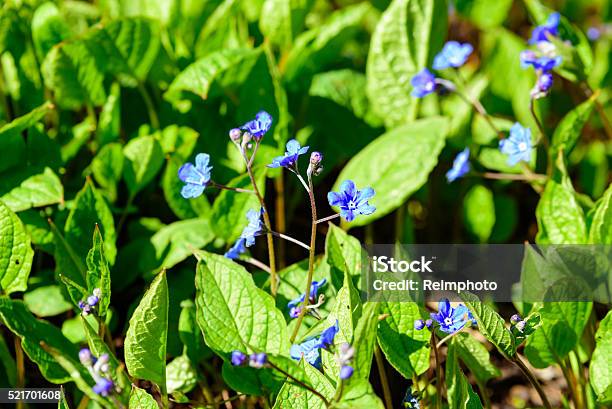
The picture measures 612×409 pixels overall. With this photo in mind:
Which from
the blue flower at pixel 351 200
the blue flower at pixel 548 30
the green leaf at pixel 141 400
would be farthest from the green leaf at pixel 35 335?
the blue flower at pixel 548 30

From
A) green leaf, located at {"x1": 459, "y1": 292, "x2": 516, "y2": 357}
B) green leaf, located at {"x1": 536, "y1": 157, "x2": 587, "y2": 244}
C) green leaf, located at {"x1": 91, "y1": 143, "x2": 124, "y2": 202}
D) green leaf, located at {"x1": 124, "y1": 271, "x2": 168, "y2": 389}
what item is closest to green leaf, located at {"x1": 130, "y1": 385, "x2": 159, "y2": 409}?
green leaf, located at {"x1": 124, "y1": 271, "x2": 168, "y2": 389}

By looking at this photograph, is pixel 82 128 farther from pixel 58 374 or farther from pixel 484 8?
pixel 484 8

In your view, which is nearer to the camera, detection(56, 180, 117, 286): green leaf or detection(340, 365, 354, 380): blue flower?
detection(340, 365, 354, 380): blue flower

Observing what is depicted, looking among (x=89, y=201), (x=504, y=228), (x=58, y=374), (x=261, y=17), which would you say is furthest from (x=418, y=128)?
(x=58, y=374)

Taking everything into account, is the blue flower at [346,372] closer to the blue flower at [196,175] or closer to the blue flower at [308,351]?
the blue flower at [308,351]

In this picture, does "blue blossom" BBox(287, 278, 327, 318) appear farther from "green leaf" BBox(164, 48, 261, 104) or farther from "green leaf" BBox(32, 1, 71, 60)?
"green leaf" BBox(32, 1, 71, 60)

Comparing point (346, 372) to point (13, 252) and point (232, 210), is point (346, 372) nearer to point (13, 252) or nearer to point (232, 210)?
point (232, 210)
